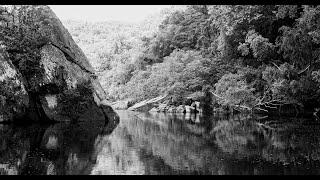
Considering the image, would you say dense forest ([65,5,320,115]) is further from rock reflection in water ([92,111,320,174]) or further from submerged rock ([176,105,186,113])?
rock reflection in water ([92,111,320,174])

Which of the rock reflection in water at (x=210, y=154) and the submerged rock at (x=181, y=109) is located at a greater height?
the rock reflection in water at (x=210, y=154)

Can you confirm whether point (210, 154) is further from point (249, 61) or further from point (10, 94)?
point (249, 61)

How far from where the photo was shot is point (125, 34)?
97062 mm

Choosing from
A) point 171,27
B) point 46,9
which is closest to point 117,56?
point 171,27

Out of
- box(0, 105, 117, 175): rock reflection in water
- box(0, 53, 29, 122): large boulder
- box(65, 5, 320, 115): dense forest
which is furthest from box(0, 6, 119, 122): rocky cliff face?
box(65, 5, 320, 115): dense forest

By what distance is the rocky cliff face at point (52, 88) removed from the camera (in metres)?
21.8

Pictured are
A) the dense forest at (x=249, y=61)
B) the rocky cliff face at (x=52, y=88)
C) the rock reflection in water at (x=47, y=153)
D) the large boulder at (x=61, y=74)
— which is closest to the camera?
the rock reflection in water at (x=47, y=153)

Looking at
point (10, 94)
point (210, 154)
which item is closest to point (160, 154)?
point (210, 154)

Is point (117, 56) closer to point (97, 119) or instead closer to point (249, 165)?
point (97, 119)

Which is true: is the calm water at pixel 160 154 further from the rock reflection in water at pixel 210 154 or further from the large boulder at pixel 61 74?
the large boulder at pixel 61 74

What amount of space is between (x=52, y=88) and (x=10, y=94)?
2794 millimetres

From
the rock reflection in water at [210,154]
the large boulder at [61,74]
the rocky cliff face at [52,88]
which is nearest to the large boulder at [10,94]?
the rocky cliff face at [52,88]

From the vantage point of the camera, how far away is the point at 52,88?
23.6 metres
